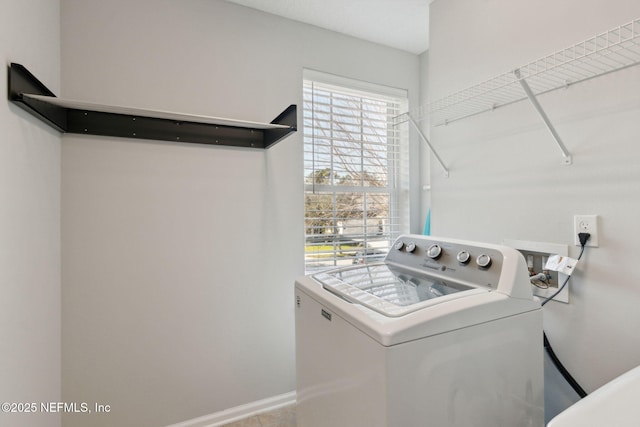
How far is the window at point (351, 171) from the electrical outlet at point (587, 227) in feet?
4.15

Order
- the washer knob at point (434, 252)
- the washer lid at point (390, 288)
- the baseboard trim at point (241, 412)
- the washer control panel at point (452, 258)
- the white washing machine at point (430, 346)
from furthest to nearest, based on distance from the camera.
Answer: the baseboard trim at point (241, 412), the washer knob at point (434, 252), the washer control panel at point (452, 258), the washer lid at point (390, 288), the white washing machine at point (430, 346)

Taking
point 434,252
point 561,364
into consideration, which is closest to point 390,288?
point 434,252

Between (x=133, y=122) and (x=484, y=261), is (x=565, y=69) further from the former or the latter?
(x=133, y=122)

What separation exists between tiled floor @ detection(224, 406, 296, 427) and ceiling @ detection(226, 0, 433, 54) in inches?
97.1

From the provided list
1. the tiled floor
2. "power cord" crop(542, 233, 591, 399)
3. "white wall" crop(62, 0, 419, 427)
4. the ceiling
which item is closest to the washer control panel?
"power cord" crop(542, 233, 591, 399)

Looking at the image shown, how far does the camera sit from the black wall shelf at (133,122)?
1.12 metres

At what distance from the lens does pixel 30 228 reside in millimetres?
1166

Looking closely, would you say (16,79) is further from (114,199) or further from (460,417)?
(460,417)

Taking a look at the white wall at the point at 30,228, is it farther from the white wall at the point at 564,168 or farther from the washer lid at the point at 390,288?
the white wall at the point at 564,168

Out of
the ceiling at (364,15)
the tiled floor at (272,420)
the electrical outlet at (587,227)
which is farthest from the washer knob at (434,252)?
the ceiling at (364,15)

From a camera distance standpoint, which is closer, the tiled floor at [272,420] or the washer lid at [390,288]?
the washer lid at [390,288]

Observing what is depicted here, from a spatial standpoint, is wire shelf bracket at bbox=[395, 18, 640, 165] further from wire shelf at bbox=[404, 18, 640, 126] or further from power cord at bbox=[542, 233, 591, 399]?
power cord at bbox=[542, 233, 591, 399]

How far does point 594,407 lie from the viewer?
0.58 metres

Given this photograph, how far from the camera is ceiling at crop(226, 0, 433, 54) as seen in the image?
1.80 meters
